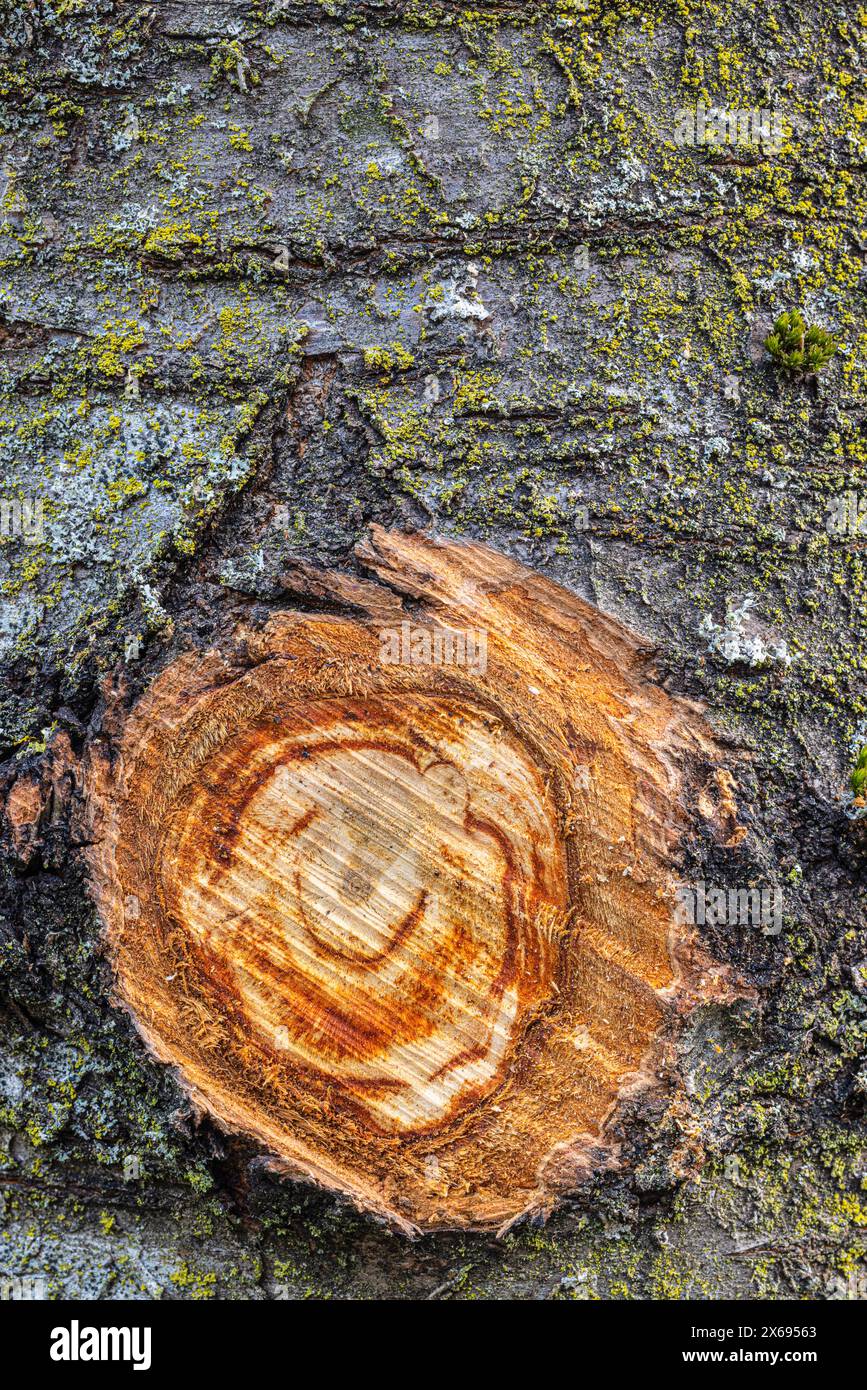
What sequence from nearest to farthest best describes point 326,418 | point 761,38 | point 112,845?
1. point 112,845
2. point 326,418
3. point 761,38

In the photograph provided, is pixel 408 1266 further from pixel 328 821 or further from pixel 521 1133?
pixel 328 821

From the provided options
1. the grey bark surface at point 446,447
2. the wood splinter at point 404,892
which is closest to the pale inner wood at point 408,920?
the wood splinter at point 404,892

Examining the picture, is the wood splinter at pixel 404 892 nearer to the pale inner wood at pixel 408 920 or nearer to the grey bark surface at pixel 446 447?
the pale inner wood at pixel 408 920

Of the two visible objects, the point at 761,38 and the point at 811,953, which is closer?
the point at 811,953

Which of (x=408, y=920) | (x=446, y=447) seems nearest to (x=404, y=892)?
(x=408, y=920)

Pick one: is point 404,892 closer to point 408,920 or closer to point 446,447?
point 408,920

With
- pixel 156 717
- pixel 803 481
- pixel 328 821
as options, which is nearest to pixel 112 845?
pixel 156 717
